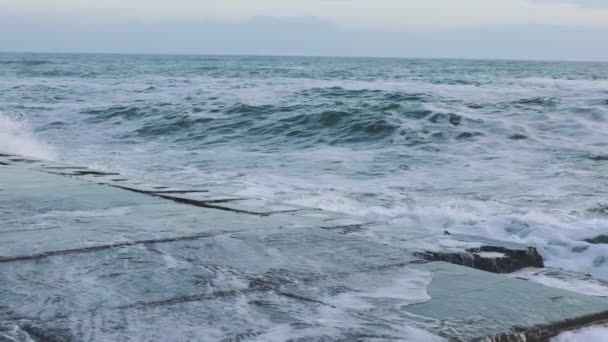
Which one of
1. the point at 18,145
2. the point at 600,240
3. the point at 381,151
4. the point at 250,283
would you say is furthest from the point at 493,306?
the point at 18,145

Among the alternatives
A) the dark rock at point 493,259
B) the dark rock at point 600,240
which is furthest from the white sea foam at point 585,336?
the dark rock at point 600,240

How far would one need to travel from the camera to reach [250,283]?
2520 mm

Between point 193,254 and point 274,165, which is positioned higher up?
point 193,254

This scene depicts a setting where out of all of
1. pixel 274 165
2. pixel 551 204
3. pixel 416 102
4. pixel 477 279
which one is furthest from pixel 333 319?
pixel 416 102

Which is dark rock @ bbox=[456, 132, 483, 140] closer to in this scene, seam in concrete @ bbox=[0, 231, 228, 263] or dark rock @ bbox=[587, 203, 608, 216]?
dark rock @ bbox=[587, 203, 608, 216]

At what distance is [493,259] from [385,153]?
337 inches

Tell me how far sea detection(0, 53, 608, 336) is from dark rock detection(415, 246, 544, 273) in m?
0.08

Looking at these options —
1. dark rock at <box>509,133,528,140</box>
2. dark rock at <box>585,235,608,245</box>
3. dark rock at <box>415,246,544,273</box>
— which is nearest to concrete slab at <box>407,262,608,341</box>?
dark rock at <box>415,246,544,273</box>

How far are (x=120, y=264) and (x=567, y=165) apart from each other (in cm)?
823

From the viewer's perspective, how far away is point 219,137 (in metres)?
14.0

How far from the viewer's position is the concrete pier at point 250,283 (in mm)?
2047

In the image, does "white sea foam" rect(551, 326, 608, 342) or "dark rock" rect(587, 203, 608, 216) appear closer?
"white sea foam" rect(551, 326, 608, 342)

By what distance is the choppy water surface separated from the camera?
→ 609cm

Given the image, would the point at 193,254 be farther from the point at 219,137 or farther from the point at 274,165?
the point at 219,137
